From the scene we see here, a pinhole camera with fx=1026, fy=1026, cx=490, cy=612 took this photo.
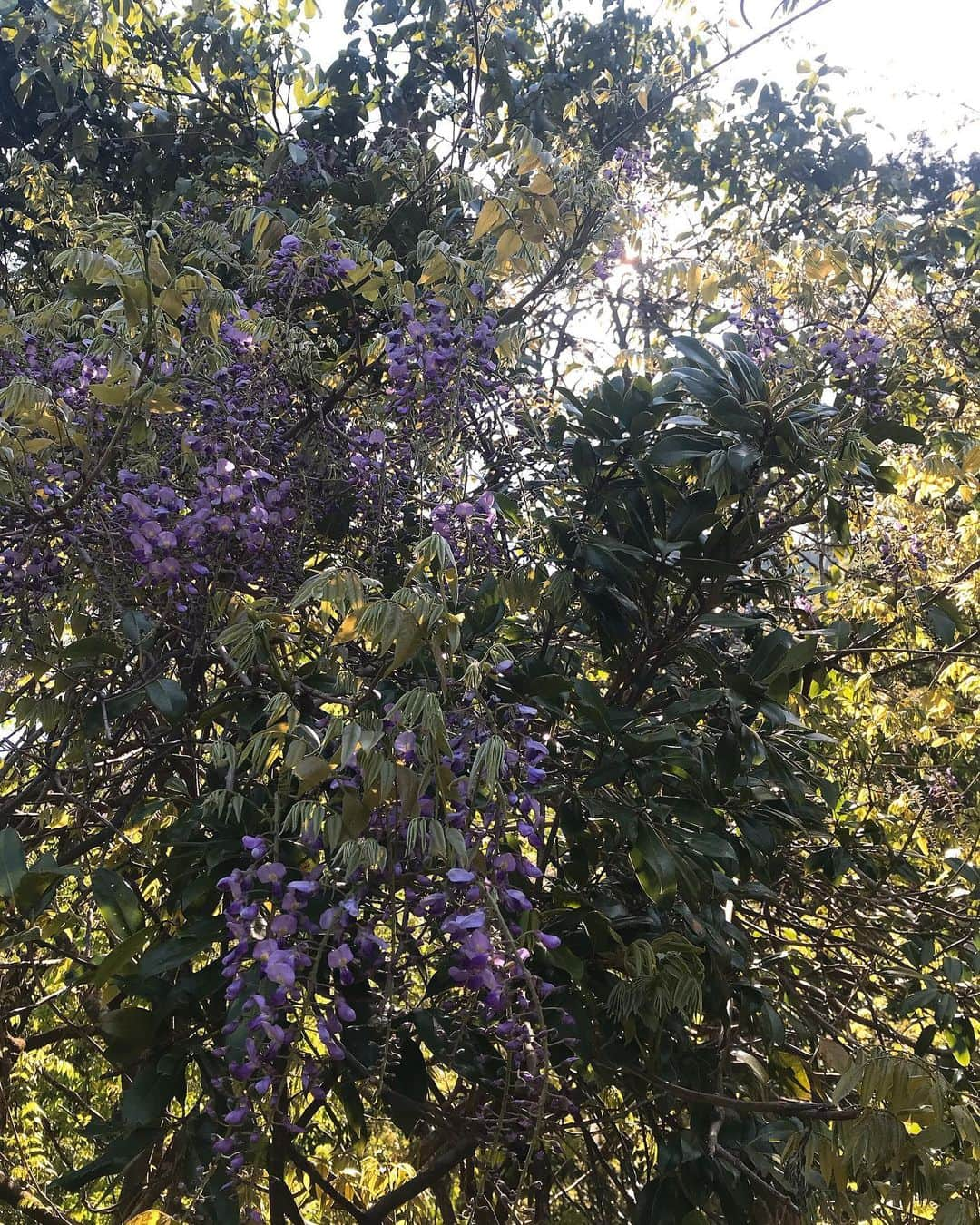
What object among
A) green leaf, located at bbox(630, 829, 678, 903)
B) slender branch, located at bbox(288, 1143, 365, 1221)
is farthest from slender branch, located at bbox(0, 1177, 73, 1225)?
green leaf, located at bbox(630, 829, 678, 903)

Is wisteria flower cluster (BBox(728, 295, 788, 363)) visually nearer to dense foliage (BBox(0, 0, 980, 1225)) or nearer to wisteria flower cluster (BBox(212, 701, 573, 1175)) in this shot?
dense foliage (BBox(0, 0, 980, 1225))

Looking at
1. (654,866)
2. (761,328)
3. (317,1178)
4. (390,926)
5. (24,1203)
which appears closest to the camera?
(390,926)

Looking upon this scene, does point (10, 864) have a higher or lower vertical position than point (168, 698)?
lower

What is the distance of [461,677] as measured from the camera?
4.68 feet

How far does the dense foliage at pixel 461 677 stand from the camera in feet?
3.80

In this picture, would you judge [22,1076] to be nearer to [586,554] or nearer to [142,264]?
[586,554]

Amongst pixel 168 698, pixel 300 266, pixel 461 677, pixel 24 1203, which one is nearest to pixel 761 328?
pixel 300 266

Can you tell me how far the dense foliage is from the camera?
1.16 m

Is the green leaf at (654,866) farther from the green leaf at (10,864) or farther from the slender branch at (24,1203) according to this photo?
the slender branch at (24,1203)

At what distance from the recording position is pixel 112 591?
1470 millimetres

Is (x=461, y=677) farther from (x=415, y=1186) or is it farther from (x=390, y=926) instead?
(x=415, y=1186)

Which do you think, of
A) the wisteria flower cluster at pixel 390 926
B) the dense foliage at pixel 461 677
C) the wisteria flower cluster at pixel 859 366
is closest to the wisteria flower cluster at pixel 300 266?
the dense foliage at pixel 461 677

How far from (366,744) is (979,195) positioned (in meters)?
2.41

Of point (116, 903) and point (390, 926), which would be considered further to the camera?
point (116, 903)
